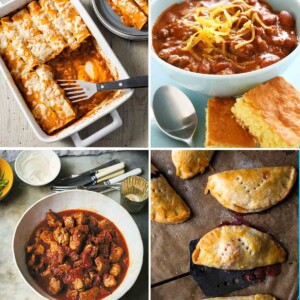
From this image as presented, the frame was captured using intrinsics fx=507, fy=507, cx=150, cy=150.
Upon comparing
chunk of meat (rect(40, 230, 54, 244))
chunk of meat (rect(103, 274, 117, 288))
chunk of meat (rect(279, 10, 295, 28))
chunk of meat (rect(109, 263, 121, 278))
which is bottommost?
chunk of meat (rect(103, 274, 117, 288))

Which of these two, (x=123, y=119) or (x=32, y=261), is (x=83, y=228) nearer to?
(x=32, y=261)

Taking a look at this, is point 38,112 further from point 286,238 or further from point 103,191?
point 286,238

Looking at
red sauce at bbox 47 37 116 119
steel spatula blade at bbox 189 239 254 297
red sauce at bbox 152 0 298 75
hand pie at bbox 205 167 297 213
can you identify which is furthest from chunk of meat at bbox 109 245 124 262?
red sauce at bbox 152 0 298 75

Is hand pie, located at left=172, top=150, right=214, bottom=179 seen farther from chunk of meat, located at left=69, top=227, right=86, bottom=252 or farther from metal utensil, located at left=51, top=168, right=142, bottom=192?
chunk of meat, located at left=69, top=227, right=86, bottom=252

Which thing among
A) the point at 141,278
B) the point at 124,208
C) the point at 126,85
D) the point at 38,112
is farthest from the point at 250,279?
the point at 38,112

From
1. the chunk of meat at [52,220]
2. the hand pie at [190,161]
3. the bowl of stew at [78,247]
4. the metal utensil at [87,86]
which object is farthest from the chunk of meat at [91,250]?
the metal utensil at [87,86]

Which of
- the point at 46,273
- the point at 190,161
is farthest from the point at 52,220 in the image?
the point at 190,161
